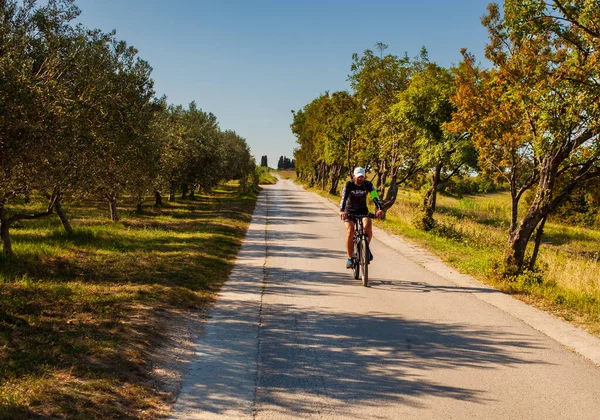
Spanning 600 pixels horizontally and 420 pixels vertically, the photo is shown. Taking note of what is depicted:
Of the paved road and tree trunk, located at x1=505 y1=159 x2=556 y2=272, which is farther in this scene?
tree trunk, located at x1=505 y1=159 x2=556 y2=272

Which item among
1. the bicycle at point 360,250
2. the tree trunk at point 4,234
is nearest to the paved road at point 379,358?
the bicycle at point 360,250

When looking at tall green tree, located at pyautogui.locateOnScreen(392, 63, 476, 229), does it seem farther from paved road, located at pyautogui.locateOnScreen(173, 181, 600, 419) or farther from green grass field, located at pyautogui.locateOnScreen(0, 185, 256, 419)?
paved road, located at pyautogui.locateOnScreen(173, 181, 600, 419)

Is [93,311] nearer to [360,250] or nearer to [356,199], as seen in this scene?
[360,250]

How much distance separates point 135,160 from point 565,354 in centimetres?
1313

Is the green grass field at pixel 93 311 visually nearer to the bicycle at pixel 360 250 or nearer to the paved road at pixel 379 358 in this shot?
the paved road at pixel 379 358

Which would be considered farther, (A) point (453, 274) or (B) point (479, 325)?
(A) point (453, 274)

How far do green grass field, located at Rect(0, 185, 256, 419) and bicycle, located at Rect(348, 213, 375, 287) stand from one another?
2.81 meters

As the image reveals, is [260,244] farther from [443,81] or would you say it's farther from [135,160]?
[443,81]

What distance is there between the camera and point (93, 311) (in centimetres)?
663

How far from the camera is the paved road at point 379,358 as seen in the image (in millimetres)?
4316

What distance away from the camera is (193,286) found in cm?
877

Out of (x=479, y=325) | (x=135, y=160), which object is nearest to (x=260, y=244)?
(x=135, y=160)

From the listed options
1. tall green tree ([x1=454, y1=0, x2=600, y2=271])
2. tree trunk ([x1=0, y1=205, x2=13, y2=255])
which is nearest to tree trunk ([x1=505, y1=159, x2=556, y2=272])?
tall green tree ([x1=454, y1=0, x2=600, y2=271])

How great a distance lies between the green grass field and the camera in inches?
162
